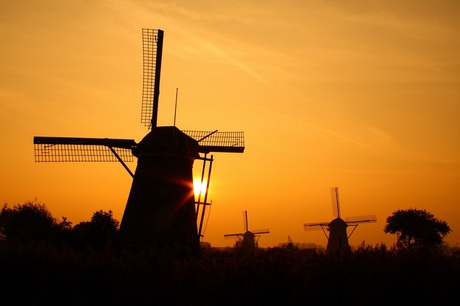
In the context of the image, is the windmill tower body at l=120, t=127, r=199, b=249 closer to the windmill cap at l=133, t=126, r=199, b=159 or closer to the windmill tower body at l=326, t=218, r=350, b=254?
the windmill cap at l=133, t=126, r=199, b=159

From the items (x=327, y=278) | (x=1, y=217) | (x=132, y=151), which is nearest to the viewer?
(x=327, y=278)

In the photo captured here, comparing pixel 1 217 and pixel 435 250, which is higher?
pixel 1 217

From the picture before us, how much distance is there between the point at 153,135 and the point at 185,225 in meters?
4.45

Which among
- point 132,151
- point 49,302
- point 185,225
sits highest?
point 132,151

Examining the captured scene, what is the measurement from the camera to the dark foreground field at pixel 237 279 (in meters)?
12.8

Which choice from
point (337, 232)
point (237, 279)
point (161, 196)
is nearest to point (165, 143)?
point (161, 196)

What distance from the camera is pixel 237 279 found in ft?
44.9

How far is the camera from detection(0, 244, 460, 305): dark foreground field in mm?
12812

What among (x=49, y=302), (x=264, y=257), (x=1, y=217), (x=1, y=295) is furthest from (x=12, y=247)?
(x=1, y=217)

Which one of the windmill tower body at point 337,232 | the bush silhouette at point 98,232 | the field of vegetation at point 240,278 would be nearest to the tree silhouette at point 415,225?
the windmill tower body at point 337,232

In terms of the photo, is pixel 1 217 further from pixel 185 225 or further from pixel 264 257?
pixel 264 257

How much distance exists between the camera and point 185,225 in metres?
25.3

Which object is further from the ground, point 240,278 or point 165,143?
point 165,143

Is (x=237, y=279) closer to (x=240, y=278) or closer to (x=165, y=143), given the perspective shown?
(x=240, y=278)
